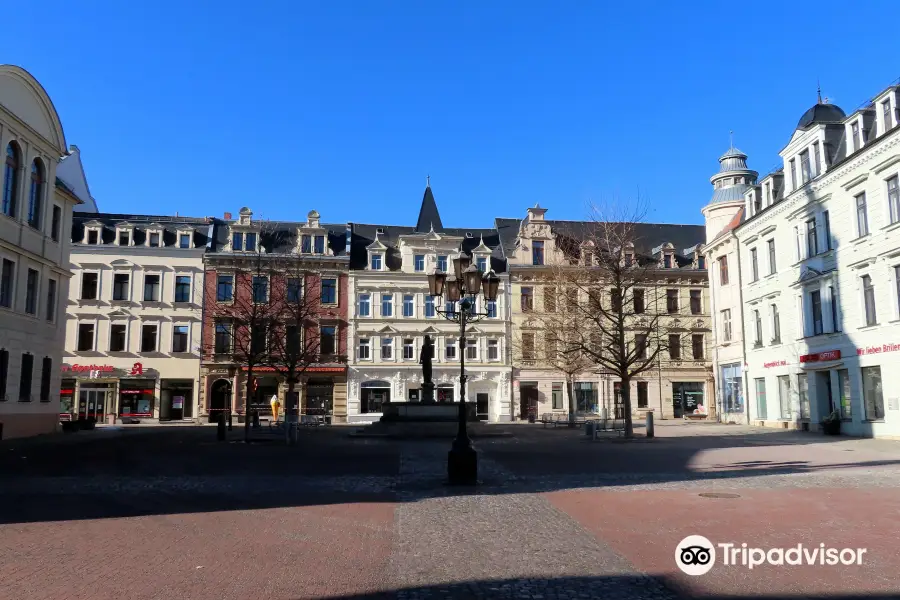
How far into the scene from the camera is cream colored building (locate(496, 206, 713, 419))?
52969 millimetres

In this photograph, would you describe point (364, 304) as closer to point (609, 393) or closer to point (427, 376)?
point (609, 393)

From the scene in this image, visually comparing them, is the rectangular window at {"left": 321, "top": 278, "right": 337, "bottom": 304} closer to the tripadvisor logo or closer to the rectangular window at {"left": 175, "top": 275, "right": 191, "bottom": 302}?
the rectangular window at {"left": 175, "top": 275, "right": 191, "bottom": 302}

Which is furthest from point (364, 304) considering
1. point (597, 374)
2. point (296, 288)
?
point (597, 374)

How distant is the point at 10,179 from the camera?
92.8 feet

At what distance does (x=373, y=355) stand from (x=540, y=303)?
12.9 meters

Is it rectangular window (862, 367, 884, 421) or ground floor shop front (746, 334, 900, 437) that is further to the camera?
rectangular window (862, 367, 884, 421)

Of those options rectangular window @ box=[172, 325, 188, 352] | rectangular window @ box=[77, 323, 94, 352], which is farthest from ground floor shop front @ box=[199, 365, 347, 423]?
rectangular window @ box=[77, 323, 94, 352]

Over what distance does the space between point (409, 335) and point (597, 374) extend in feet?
45.0

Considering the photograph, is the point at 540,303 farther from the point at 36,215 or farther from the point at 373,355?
the point at 36,215

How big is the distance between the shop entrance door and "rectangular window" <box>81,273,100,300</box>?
20.8 feet

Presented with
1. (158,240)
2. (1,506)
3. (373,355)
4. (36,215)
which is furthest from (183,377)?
(1,506)

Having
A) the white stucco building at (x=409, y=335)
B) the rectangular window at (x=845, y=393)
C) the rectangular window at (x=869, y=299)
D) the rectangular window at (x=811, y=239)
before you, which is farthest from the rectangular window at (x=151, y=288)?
the rectangular window at (x=869, y=299)

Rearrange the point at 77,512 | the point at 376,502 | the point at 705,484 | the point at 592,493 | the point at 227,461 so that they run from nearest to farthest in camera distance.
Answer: the point at 77,512, the point at 376,502, the point at 592,493, the point at 705,484, the point at 227,461

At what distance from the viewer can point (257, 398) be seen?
166ft
